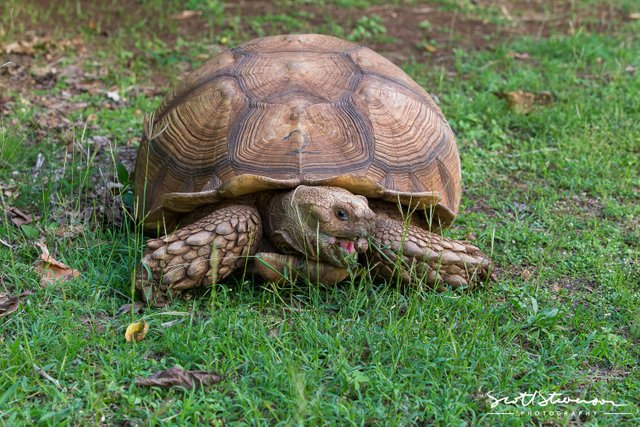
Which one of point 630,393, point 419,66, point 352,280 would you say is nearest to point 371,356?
point 352,280

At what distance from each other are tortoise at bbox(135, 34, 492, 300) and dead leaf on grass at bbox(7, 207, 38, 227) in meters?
0.59

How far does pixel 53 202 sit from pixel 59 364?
4.88ft

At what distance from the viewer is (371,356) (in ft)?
9.88

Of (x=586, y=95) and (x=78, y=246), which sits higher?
(x=586, y=95)

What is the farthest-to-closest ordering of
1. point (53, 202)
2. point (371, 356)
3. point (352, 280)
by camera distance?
point (53, 202)
point (352, 280)
point (371, 356)

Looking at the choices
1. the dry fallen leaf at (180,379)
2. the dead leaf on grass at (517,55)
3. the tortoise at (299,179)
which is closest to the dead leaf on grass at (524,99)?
the dead leaf on grass at (517,55)

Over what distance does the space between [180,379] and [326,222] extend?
36.0 inches

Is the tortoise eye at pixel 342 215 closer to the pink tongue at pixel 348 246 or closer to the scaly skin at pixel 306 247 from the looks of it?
the scaly skin at pixel 306 247

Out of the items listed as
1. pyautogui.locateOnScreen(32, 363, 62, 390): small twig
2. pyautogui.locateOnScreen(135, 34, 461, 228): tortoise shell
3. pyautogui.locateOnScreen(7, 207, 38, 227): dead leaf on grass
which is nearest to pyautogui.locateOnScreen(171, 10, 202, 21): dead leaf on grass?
pyautogui.locateOnScreen(135, 34, 461, 228): tortoise shell

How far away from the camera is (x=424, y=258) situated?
3.47m

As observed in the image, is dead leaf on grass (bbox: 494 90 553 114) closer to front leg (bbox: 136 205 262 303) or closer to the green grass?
the green grass

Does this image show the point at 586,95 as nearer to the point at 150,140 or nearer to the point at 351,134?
the point at 351,134

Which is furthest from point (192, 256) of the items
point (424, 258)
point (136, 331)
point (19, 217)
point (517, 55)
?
point (517, 55)

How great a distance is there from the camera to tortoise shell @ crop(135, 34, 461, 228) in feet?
11.5
